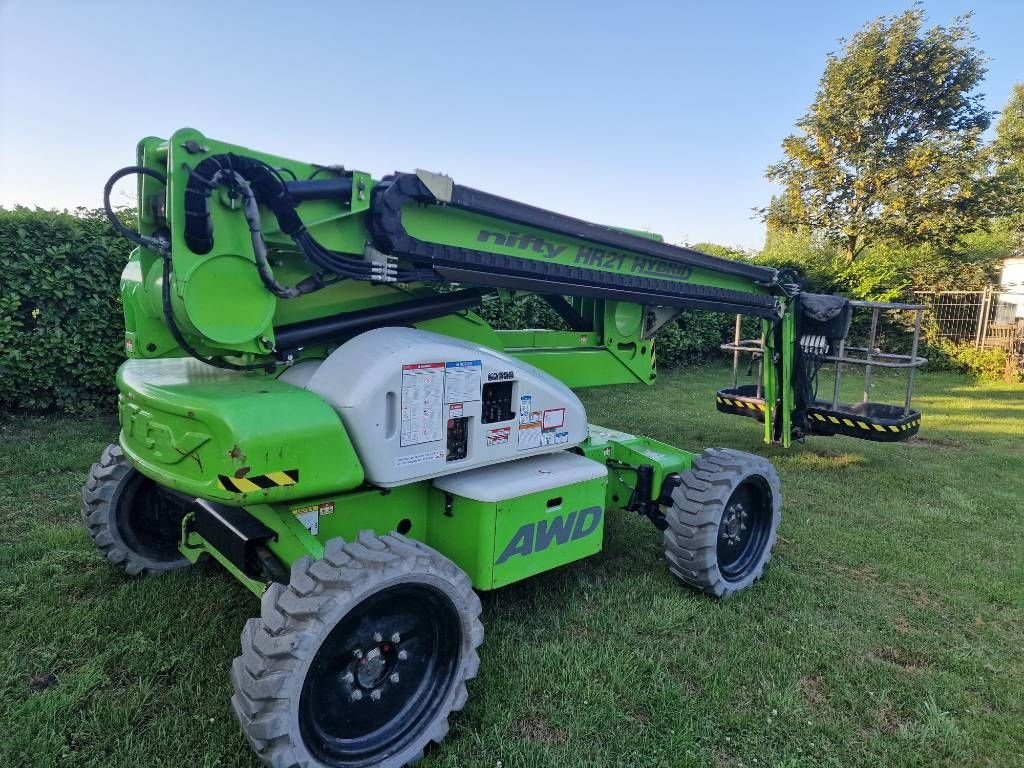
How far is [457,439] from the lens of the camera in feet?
10.7

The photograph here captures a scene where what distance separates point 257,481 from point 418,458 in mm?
764

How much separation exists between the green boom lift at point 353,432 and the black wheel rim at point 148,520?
1cm

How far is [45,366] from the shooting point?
7086 millimetres

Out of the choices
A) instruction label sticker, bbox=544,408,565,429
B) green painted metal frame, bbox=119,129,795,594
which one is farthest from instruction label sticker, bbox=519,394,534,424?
green painted metal frame, bbox=119,129,795,594

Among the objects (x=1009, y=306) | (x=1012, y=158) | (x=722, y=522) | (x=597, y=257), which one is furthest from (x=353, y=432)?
(x=1012, y=158)

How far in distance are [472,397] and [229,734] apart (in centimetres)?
183

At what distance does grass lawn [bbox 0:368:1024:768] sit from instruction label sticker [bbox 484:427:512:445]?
111 centimetres

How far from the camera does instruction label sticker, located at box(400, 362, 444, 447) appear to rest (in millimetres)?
2945

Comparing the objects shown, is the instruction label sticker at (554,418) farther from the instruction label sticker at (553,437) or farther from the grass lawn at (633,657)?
the grass lawn at (633,657)

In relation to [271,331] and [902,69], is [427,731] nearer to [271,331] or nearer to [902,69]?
[271,331]

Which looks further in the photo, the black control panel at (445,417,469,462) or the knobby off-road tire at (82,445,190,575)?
the knobby off-road tire at (82,445,190,575)

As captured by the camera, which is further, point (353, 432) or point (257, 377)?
point (257, 377)

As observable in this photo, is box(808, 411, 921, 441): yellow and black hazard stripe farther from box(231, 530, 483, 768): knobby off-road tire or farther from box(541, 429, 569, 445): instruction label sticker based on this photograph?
box(231, 530, 483, 768): knobby off-road tire

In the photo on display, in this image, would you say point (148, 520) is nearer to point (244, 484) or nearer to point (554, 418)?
point (244, 484)
